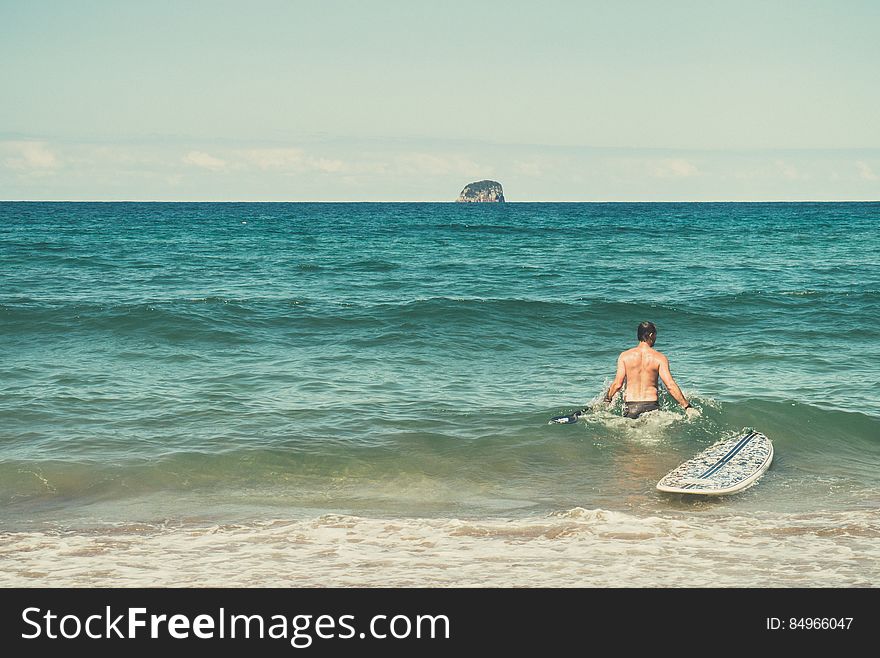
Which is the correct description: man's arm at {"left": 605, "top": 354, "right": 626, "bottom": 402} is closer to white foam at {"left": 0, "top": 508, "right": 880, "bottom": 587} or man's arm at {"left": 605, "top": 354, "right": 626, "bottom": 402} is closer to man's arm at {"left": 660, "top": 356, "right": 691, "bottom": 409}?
man's arm at {"left": 660, "top": 356, "right": 691, "bottom": 409}

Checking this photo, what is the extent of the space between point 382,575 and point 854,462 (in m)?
6.46

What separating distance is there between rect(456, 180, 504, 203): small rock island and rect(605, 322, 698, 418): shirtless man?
188 metres

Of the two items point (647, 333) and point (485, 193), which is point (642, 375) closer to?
point (647, 333)

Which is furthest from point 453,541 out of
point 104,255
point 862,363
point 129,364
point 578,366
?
point 104,255

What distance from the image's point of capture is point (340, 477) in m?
9.27

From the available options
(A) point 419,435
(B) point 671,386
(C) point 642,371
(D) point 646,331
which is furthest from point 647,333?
(A) point 419,435

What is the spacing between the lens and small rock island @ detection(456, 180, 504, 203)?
647ft

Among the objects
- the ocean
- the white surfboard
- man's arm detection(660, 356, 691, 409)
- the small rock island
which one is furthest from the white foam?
the small rock island

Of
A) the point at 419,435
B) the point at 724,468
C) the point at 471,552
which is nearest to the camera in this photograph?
the point at 471,552

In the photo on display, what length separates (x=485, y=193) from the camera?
197 m

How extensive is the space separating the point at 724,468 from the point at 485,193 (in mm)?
191131

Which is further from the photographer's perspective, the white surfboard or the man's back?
the man's back

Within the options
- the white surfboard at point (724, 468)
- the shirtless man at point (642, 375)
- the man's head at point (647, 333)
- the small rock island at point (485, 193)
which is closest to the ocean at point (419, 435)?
the white surfboard at point (724, 468)

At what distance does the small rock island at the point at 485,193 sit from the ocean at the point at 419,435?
6846 inches
